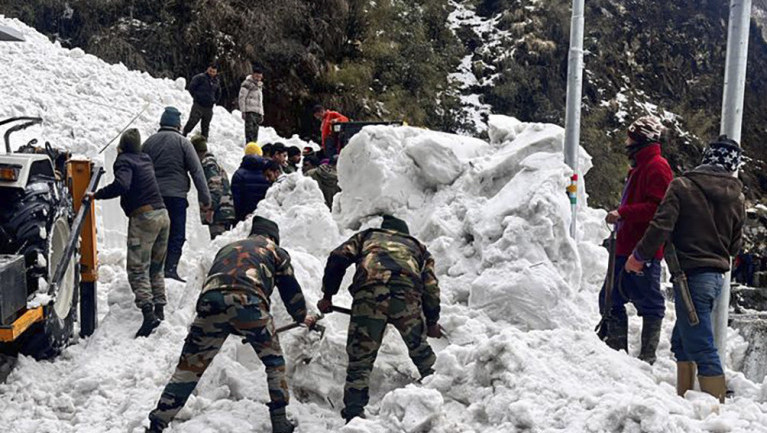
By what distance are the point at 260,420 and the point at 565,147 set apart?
373 centimetres

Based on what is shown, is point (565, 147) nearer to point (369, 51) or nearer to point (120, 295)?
point (120, 295)

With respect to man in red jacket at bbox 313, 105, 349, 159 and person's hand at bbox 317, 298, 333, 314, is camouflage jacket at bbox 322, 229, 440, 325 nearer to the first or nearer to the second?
person's hand at bbox 317, 298, 333, 314

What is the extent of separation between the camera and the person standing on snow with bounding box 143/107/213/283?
20.8 ft

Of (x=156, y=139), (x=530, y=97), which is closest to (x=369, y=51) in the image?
(x=530, y=97)

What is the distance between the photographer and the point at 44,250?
15.0 feet

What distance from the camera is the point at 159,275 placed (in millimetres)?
5812

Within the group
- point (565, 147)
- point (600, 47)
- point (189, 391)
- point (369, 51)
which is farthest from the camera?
point (600, 47)

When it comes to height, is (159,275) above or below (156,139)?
below

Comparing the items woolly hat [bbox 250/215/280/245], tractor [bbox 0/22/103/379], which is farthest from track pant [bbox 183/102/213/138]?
woolly hat [bbox 250/215/280/245]

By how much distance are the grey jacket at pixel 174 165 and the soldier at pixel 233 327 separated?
7.64 ft

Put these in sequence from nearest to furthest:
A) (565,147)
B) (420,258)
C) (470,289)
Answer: (420,258)
(470,289)
(565,147)

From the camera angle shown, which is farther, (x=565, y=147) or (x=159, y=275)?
(x=565, y=147)

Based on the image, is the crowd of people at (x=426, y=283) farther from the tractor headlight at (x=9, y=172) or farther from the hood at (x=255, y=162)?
the hood at (x=255, y=162)

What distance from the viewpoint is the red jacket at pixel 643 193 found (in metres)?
4.70
